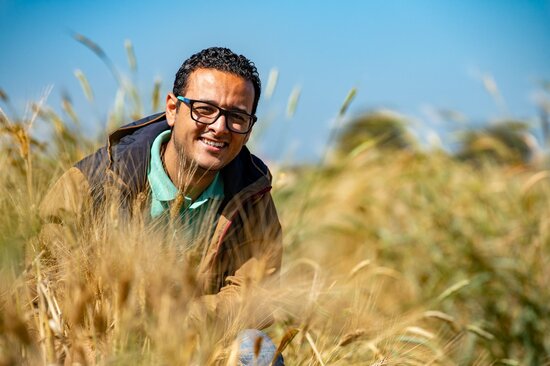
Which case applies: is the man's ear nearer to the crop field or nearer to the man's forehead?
the man's forehead

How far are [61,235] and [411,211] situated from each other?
3.19 metres

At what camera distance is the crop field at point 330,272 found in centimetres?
135

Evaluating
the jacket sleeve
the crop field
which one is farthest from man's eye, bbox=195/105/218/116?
the crop field

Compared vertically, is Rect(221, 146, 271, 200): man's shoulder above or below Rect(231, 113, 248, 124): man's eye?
below

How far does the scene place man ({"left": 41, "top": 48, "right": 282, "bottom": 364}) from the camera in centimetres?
175

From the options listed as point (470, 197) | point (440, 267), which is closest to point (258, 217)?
point (440, 267)

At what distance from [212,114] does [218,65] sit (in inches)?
4.8

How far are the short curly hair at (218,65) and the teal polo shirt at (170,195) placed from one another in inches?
6.9

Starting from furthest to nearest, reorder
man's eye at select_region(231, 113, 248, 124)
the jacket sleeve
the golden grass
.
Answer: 1. man's eye at select_region(231, 113, 248, 124)
2. the jacket sleeve
3. the golden grass

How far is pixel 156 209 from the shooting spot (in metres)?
1.82

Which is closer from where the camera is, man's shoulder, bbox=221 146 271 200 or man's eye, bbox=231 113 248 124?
man's eye, bbox=231 113 248 124

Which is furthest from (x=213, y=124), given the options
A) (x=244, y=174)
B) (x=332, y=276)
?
(x=332, y=276)

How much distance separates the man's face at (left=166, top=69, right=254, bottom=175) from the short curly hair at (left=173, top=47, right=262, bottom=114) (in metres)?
0.02

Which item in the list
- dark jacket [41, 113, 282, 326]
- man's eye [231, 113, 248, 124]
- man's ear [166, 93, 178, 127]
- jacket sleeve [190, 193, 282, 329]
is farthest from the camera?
man's ear [166, 93, 178, 127]
